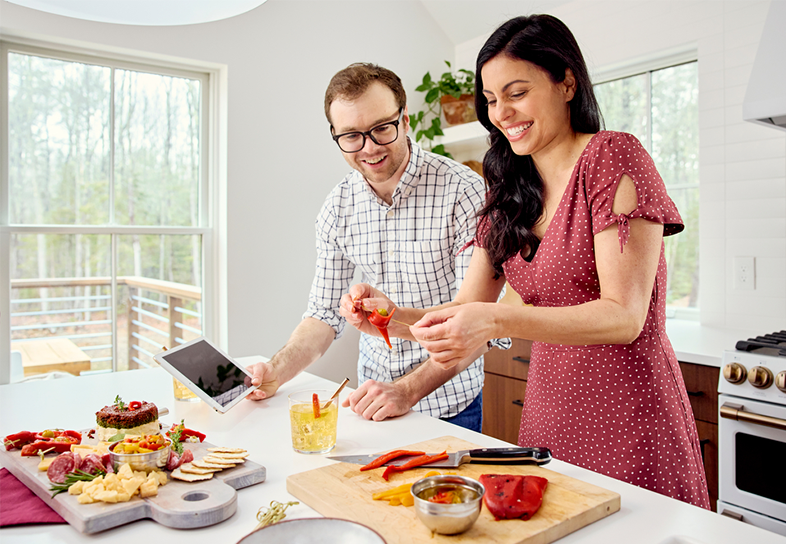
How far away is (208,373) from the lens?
148cm

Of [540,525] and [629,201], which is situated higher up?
[629,201]

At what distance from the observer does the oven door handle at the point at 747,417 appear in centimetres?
195

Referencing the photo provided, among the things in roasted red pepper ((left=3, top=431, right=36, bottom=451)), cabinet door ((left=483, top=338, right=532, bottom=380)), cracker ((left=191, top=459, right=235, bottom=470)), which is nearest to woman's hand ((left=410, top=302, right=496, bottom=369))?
cracker ((left=191, top=459, right=235, bottom=470))

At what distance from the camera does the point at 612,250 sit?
1.24 metres

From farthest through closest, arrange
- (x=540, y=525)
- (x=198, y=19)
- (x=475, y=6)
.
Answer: (x=475, y=6) < (x=198, y=19) < (x=540, y=525)

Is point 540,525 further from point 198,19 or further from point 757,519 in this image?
point 757,519

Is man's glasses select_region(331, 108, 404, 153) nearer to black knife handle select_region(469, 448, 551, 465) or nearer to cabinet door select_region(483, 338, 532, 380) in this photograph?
black knife handle select_region(469, 448, 551, 465)

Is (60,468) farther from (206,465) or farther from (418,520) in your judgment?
(418,520)

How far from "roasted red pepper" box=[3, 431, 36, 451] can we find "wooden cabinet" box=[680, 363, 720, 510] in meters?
2.26

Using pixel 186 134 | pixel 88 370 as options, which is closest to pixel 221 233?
pixel 186 134

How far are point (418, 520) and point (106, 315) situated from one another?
2.70 meters

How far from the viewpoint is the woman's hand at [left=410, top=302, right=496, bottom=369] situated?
117 cm

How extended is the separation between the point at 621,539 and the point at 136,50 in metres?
3.12

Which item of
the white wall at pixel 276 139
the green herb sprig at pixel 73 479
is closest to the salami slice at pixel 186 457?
the green herb sprig at pixel 73 479
